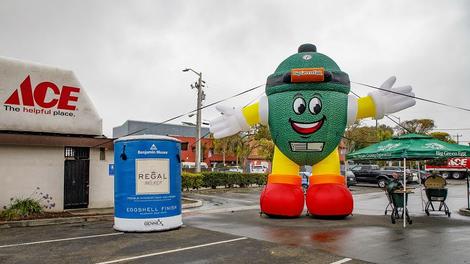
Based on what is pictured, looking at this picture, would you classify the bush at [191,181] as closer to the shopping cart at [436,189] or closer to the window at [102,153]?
the window at [102,153]

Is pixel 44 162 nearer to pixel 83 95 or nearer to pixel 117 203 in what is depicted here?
pixel 83 95

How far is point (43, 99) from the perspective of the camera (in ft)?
43.4

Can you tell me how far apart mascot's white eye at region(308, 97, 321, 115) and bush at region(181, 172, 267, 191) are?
47.7 ft

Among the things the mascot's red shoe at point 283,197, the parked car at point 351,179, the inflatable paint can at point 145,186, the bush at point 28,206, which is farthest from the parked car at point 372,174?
the bush at point 28,206

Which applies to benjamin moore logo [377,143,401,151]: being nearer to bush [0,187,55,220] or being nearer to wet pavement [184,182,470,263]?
wet pavement [184,182,470,263]

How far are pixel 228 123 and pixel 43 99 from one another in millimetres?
6288

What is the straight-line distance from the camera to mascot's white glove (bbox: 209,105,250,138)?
481 inches

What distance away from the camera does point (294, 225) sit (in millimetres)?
10625

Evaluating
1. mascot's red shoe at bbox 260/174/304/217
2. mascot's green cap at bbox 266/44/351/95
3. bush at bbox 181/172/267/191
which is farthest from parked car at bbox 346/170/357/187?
mascot's green cap at bbox 266/44/351/95

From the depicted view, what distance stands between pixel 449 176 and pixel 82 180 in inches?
1518

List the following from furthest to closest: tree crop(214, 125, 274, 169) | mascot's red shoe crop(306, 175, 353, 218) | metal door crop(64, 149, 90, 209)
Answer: tree crop(214, 125, 274, 169)
metal door crop(64, 149, 90, 209)
mascot's red shoe crop(306, 175, 353, 218)

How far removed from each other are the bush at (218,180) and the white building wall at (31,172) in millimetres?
11078

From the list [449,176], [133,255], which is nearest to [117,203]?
[133,255]

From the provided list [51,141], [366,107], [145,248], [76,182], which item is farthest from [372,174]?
[145,248]
